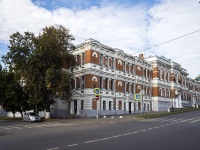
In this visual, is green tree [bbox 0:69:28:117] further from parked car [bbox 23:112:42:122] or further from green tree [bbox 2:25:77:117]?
parked car [bbox 23:112:42:122]

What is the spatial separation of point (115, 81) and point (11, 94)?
20384mm

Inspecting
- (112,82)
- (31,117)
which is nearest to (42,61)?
(31,117)

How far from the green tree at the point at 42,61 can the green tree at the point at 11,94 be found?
4.62 meters

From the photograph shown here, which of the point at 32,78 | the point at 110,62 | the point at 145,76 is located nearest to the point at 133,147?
the point at 32,78

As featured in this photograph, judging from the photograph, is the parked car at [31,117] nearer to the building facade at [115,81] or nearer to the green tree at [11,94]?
the green tree at [11,94]

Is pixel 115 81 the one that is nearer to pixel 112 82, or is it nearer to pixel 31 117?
pixel 112 82

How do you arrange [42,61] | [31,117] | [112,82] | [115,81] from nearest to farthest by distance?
[31,117], [42,61], [112,82], [115,81]

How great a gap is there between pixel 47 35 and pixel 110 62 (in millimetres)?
15280

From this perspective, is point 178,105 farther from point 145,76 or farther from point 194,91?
point 194,91

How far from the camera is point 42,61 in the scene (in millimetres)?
36375

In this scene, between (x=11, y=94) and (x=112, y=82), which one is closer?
(x=11, y=94)

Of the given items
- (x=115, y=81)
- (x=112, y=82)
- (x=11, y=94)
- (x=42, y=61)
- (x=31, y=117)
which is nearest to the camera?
(x=31, y=117)

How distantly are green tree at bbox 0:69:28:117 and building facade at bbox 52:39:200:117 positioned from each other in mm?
9500

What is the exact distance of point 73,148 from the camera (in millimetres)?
10891
